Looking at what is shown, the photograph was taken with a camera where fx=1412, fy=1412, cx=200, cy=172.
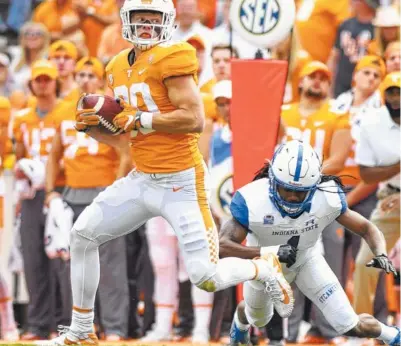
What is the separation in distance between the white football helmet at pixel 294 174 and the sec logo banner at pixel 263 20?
1.60 m

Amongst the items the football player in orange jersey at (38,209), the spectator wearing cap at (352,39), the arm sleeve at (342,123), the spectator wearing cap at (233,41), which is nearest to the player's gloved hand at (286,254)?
the arm sleeve at (342,123)

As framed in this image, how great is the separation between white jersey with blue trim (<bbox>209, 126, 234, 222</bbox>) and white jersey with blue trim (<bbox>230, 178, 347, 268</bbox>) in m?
1.88

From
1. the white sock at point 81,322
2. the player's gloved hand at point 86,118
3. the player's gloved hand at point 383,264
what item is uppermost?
the player's gloved hand at point 86,118

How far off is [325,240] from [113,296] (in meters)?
1.61

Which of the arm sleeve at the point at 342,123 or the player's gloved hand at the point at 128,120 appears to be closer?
the player's gloved hand at the point at 128,120

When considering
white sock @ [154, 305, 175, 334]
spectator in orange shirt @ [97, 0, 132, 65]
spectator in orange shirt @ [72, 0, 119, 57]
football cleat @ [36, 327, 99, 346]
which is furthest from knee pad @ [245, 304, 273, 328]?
spectator in orange shirt @ [72, 0, 119, 57]

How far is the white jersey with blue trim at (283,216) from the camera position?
809 centimetres

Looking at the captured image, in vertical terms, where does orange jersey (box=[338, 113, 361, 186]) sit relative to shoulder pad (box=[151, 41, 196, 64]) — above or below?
below

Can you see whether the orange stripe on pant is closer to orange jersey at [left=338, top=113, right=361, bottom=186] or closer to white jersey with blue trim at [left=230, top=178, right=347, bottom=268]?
white jersey with blue trim at [left=230, top=178, right=347, bottom=268]

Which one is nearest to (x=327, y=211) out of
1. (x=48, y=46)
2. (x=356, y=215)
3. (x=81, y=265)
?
(x=356, y=215)

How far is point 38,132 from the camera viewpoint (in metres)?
10.8

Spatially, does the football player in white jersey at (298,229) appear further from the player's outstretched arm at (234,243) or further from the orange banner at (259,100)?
the orange banner at (259,100)

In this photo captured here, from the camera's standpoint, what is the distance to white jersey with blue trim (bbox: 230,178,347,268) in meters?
8.09

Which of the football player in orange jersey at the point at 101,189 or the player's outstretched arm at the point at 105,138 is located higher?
the player's outstretched arm at the point at 105,138
